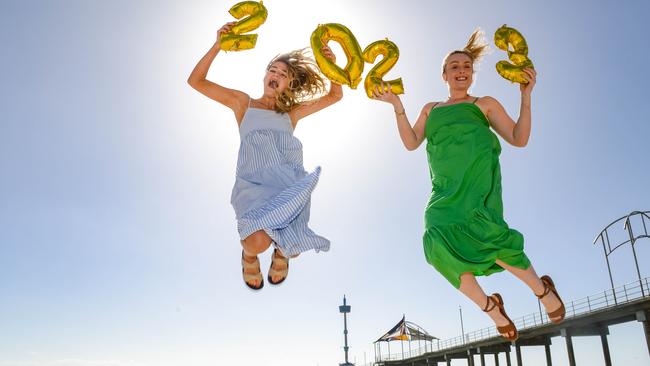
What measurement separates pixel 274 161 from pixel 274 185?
0.25 metres

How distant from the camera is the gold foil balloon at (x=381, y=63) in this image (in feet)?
13.7

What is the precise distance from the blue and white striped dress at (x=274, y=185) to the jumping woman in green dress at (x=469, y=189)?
896mm

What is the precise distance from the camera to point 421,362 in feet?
152

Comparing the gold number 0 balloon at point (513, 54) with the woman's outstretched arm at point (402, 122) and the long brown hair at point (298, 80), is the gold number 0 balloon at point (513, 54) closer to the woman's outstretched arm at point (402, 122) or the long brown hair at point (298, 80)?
the woman's outstretched arm at point (402, 122)

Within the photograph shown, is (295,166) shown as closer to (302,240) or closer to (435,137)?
(302,240)

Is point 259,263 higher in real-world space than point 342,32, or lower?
lower

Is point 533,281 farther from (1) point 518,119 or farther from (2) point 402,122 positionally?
(2) point 402,122

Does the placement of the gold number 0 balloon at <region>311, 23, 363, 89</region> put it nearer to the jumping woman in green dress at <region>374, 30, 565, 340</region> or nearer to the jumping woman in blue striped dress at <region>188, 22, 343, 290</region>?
A: the jumping woman in blue striped dress at <region>188, 22, 343, 290</region>

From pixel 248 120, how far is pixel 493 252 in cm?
238

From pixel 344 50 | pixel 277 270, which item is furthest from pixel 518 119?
pixel 277 270

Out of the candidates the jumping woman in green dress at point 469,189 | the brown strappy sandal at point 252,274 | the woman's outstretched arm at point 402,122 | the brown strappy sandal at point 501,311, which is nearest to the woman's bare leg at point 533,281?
the jumping woman in green dress at point 469,189

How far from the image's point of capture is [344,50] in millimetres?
4613

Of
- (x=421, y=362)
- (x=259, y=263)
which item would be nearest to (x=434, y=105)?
(x=259, y=263)

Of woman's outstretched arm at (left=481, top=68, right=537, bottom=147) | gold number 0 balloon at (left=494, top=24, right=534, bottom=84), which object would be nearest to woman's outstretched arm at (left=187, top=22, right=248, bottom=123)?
woman's outstretched arm at (left=481, top=68, right=537, bottom=147)
